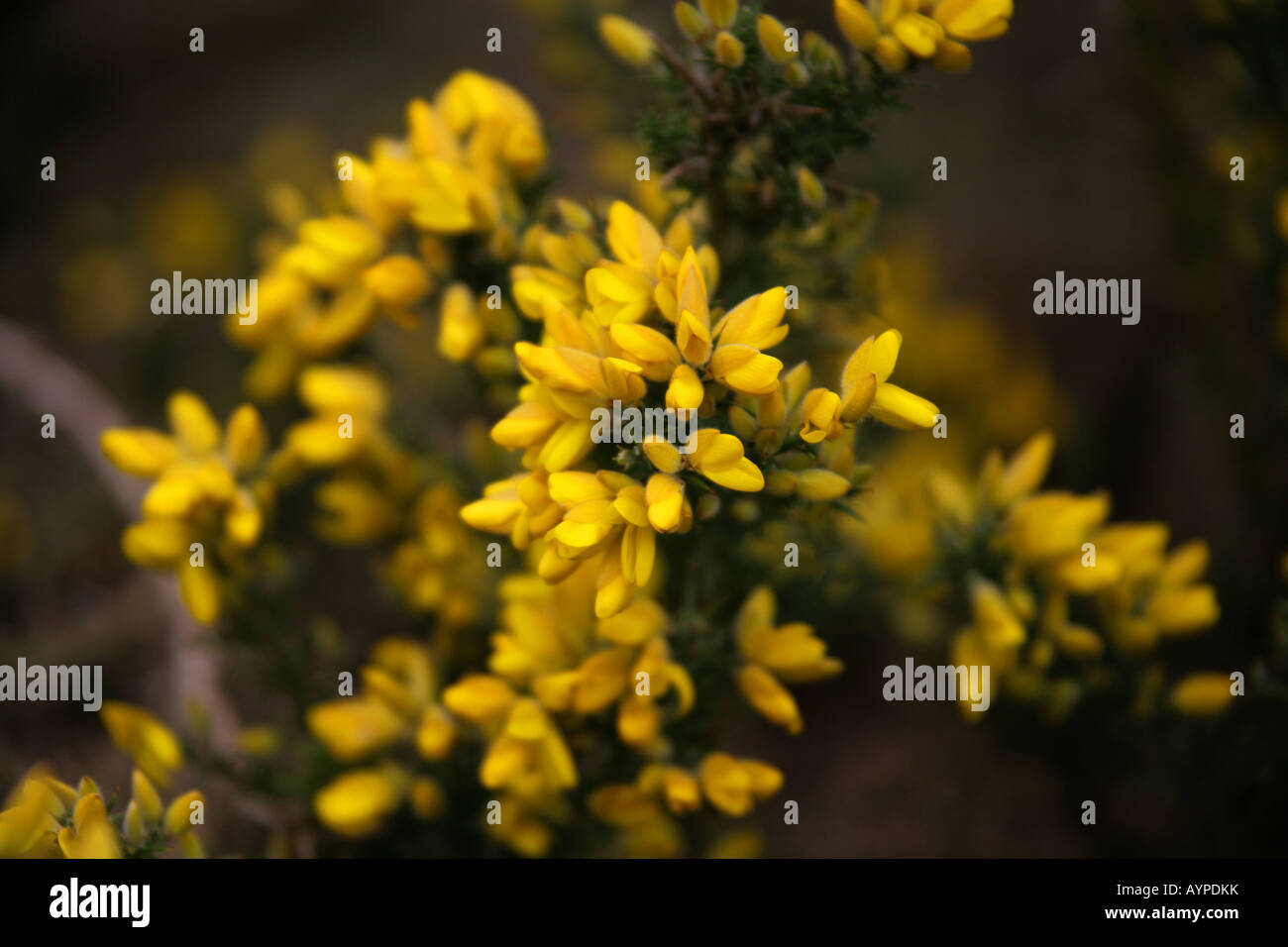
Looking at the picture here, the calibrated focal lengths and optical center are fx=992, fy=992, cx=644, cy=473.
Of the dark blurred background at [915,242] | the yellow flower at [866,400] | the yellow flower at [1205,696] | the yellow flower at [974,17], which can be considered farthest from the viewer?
the dark blurred background at [915,242]

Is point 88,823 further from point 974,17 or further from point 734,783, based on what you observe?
point 974,17

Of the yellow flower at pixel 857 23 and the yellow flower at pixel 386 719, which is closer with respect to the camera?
the yellow flower at pixel 857 23

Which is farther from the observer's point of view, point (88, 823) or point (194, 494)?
point (194, 494)

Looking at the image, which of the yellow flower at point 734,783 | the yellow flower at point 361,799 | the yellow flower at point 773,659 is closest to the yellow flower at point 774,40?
the yellow flower at point 773,659

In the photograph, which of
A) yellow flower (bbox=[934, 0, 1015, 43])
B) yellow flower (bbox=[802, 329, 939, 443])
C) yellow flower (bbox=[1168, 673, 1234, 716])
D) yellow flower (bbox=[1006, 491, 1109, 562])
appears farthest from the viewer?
yellow flower (bbox=[1168, 673, 1234, 716])

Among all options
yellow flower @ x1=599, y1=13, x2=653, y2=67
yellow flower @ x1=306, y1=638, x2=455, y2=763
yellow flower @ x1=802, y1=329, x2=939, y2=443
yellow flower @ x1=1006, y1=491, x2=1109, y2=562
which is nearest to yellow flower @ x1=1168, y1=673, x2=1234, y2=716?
yellow flower @ x1=1006, y1=491, x2=1109, y2=562

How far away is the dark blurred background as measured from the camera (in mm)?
1775

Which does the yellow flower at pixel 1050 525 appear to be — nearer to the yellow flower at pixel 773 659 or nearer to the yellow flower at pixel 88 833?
the yellow flower at pixel 773 659

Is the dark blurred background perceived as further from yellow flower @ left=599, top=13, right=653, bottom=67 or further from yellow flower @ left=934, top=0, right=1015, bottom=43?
yellow flower @ left=599, top=13, right=653, bottom=67

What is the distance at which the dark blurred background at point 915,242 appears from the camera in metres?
1.78

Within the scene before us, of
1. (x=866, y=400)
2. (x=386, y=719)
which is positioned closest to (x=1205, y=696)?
(x=866, y=400)

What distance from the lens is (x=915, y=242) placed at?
101 inches
